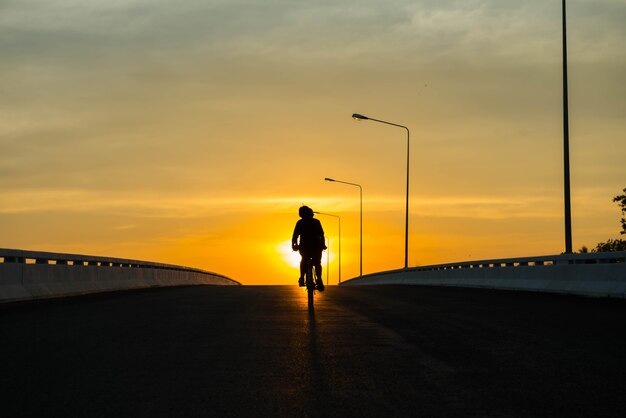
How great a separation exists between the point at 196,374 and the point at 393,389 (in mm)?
1907

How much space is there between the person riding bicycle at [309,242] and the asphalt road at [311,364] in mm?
→ 3505

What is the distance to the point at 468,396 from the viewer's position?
7.61m

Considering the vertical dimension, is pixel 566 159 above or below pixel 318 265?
above

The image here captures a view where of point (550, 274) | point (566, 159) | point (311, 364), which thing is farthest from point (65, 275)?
point (311, 364)

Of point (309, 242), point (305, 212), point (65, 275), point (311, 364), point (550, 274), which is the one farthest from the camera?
point (550, 274)

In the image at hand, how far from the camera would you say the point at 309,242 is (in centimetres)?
2005

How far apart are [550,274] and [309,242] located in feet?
26.6

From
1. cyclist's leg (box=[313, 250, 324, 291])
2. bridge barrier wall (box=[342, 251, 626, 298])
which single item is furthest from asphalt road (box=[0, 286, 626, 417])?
bridge barrier wall (box=[342, 251, 626, 298])

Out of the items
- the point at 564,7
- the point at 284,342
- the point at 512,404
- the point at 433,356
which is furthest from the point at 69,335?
the point at 564,7

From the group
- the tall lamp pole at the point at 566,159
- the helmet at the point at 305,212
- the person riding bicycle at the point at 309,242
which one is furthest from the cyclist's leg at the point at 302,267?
the tall lamp pole at the point at 566,159

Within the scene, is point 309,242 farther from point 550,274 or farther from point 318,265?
point 550,274

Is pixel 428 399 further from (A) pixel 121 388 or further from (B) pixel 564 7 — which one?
(B) pixel 564 7

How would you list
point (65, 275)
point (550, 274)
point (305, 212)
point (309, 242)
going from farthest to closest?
point (550, 274) < point (65, 275) < point (309, 242) < point (305, 212)

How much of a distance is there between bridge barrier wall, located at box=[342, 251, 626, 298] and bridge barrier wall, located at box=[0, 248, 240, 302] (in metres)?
11.2
